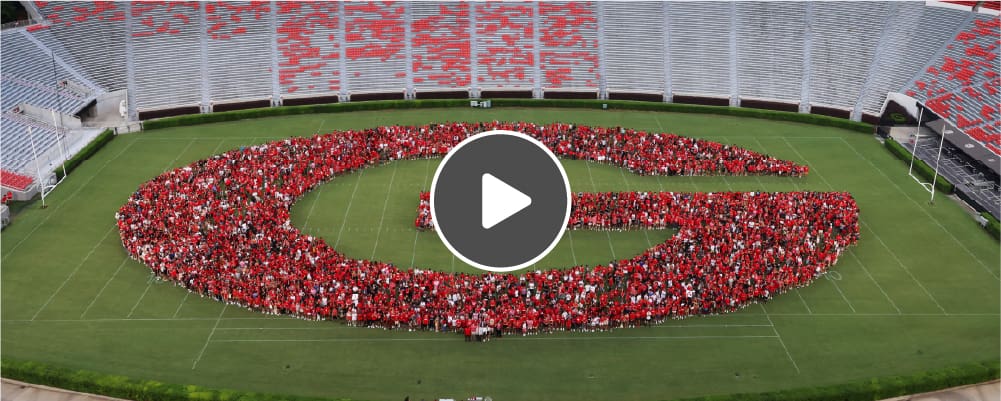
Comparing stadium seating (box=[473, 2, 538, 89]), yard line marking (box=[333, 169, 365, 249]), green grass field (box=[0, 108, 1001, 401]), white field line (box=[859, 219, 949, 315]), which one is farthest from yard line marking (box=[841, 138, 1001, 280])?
yard line marking (box=[333, 169, 365, 249])

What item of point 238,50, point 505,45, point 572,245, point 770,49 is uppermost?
point 770,49

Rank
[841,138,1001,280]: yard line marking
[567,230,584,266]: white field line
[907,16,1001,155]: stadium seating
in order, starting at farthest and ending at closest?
[907,16,1001,155]: stadium seating, [567,230,584,266]: white field line, [841,138,1001,280]: yard line marking

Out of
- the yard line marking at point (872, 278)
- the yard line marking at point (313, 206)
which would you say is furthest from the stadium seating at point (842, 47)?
the yard line marking at point (313, 206)

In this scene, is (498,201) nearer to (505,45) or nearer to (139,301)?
(139,301)

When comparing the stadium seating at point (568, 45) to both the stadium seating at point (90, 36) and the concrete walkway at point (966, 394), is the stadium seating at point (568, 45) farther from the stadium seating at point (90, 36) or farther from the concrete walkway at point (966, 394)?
the concrete walkway at point (966, 394)

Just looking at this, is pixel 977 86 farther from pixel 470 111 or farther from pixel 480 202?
pixel 480 202

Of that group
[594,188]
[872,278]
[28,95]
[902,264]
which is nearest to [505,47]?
[594,188]

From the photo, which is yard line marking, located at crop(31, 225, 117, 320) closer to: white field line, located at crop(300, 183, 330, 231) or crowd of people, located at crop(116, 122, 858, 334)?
crowd of people, located at crop(116, 122, 858, 334)
